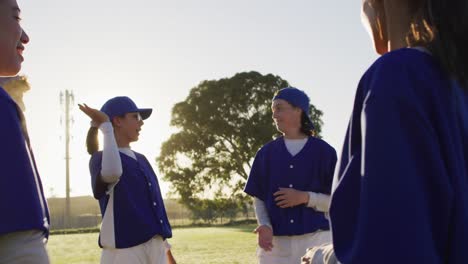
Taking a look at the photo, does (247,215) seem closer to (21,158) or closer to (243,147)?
(243,147)

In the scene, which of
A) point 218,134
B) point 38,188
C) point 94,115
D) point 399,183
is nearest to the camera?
point 399,183

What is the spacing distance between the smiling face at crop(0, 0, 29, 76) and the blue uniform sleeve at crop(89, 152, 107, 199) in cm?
267

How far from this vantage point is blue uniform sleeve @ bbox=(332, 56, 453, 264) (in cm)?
132

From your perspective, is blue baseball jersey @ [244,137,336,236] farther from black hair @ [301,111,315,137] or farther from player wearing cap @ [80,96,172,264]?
player wearing cap @ [80,96,172,264]

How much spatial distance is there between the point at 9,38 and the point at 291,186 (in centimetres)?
309

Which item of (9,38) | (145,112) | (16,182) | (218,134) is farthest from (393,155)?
(218,134)

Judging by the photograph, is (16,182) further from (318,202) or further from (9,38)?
(318,202)

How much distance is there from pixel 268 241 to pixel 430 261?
341cm

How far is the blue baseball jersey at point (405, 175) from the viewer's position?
1.33 metres

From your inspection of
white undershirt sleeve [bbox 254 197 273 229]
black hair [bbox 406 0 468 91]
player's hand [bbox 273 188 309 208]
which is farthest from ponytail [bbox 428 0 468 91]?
white undershirt sleeve [bbox 254 197 273 229]

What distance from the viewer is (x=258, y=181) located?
511 cm

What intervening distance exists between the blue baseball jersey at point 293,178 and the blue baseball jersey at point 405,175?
3302mm

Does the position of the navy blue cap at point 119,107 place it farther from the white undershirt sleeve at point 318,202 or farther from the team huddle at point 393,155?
the team huddle at point 393,155

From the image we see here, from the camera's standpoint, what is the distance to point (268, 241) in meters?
4.68
